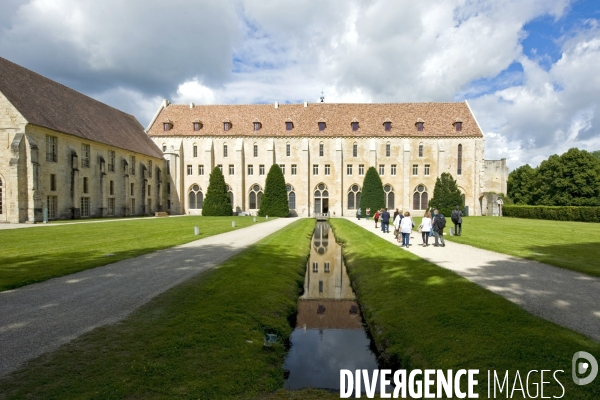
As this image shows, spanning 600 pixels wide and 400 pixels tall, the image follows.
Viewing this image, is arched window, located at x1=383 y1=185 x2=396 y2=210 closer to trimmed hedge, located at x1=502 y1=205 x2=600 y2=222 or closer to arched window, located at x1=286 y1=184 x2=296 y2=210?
arched window, located at x1=286 y1=184 x2=296 y2=210

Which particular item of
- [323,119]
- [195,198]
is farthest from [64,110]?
[323,119]

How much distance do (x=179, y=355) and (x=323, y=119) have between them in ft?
156

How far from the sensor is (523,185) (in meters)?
65.6

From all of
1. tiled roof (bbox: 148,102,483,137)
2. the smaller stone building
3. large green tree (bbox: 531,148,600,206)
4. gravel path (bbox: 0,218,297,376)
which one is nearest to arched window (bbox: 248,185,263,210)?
tiled roof (bbox: 148,102,483,137)

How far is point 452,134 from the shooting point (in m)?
49.3

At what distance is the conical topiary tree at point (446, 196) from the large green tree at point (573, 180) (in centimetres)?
1880

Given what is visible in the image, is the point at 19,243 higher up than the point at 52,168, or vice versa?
the point at 52,168

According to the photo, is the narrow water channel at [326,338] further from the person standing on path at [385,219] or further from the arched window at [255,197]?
the arched window at [255,197]

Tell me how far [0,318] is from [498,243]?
1972 cm

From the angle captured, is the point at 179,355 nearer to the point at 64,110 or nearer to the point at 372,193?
the point at 64,110

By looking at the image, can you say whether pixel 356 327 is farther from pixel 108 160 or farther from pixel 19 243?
pixel 108 160

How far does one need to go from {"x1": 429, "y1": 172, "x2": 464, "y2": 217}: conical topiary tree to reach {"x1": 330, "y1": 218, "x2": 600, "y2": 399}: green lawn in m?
34.3

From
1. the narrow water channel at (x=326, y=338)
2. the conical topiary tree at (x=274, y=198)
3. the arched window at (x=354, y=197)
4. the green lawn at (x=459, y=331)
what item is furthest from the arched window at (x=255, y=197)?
the green lawn at (x=459, y=331)

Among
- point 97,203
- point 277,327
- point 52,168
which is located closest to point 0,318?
point 277,327
